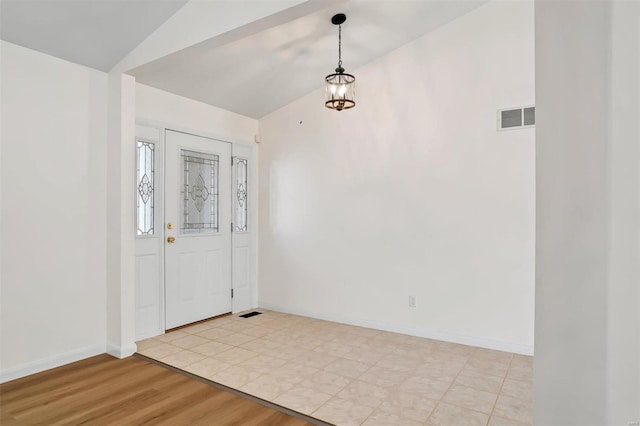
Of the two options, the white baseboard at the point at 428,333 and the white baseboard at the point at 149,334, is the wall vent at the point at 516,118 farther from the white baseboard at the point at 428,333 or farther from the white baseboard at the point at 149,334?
the white baseboard at the point at 149,334

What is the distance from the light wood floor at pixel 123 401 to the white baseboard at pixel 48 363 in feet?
0.17

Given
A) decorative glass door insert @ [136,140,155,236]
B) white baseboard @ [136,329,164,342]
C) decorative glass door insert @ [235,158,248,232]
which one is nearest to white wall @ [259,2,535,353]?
decorative glass door insert @ [235,158,248,232]

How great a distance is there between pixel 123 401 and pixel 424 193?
10.1 ft

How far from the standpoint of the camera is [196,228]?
4207 mm

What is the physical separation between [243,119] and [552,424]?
4546 millimetres

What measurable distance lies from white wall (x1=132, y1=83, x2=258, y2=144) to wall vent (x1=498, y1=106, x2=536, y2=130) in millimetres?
3004

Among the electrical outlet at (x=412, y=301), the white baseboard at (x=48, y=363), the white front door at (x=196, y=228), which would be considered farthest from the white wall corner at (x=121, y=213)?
the electrical outlet at (x=412, y=301)

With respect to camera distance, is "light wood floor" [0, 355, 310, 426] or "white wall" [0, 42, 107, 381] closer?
"light wood floor" [0, 355, 310, 426]

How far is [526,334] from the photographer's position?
128 inches

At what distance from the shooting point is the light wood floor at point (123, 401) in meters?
2.23

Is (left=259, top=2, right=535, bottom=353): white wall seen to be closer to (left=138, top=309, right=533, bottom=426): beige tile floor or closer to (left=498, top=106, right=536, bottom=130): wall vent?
(left=498, top=106, right=536, bottom=130): wall vent

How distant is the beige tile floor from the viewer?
7.62ft

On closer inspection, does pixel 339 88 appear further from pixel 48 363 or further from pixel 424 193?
pixel 48 363

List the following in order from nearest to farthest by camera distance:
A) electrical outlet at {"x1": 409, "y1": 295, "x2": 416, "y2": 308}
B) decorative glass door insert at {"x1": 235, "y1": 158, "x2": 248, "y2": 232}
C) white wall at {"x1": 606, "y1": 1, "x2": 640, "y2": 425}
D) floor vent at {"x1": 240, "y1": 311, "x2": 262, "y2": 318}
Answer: white wall at {"x1": 606, "y1": 1, "x2": 640, "y2": 425}, electrical outlet at {"x1": 409, "y1": 295, "x2": 416, "y2": 308}, floor vent at {"x1": 240, "y1": 311, "x2": 262, "y2": 318}, decorative glass door insert at {"x1": 235, "y1": 158, "x2": 248, "y2": 232}
